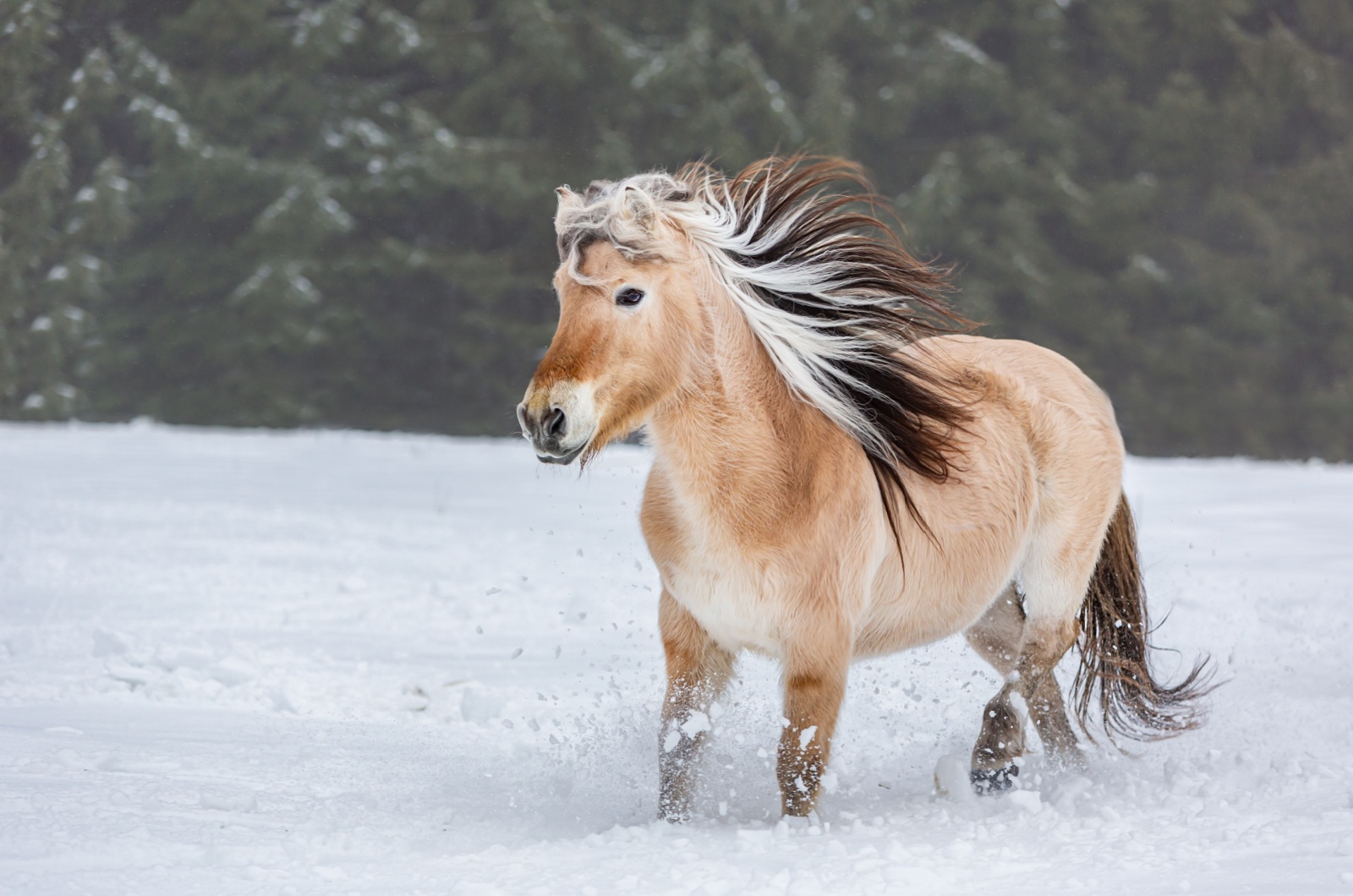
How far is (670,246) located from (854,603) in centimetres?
107

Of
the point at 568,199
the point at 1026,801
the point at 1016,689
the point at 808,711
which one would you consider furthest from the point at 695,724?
the point at 568,199

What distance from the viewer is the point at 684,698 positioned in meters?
3.33

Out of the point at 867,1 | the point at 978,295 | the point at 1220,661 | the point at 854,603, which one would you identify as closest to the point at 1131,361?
the point at 978,295

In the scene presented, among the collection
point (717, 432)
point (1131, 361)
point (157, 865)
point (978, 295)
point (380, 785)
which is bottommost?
point (1131, 361)

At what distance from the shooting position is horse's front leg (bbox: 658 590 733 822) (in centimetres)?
330

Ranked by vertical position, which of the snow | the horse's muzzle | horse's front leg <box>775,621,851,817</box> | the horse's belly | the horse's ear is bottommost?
the snow

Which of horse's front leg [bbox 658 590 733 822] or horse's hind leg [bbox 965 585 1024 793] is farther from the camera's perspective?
horse's hind leg [bbox 965 585 1024 793]

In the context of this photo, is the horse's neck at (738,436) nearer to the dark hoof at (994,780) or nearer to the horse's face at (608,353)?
the horse's face at (608,353)

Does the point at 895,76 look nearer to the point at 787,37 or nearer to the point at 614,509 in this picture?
the point at 787,37

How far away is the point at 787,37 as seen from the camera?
65.9 ft

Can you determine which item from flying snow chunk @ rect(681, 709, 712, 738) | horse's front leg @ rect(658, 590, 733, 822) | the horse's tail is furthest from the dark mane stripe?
the horse's tail

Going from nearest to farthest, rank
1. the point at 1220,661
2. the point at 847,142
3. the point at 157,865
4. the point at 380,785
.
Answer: the point at 157,865 < the point at 380,785 < the point at 1220,661 < the point at 847,142

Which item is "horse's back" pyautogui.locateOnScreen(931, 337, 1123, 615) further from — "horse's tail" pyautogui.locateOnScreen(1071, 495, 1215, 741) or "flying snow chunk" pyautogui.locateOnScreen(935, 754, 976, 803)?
"flying snow chunk" pyautogui.locateOnScreen(935, 754, 976, 803)

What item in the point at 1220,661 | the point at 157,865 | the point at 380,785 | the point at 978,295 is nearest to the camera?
the point at 157,865
